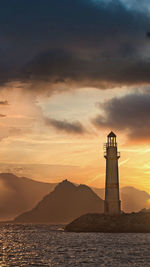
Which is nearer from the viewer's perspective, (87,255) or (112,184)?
(87,255)

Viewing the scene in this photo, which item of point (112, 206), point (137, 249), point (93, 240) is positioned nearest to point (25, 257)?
point (137, 249)

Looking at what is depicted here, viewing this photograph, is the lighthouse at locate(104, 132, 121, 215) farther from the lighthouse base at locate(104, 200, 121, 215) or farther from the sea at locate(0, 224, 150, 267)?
the sea at locate(0, 224, 150, 267)

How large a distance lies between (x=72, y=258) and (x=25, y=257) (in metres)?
5.62

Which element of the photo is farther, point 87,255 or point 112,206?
point 112,206

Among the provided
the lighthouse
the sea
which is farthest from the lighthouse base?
the sea

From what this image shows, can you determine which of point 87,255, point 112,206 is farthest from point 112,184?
point 87,255

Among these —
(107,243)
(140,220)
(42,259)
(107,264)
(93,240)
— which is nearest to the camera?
(107,264)

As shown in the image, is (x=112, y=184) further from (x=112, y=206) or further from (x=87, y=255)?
(x=87, y=255)

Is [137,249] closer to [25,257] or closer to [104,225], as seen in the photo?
[25,257]

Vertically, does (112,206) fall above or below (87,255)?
above

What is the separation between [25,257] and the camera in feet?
180

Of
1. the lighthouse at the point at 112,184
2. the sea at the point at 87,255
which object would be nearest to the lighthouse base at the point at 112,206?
the lighthouse at the point at 112,184

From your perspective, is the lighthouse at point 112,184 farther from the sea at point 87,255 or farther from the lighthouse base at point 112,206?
the sea at point 87,255

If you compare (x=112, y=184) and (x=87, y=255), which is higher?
(x=112, y=184)
